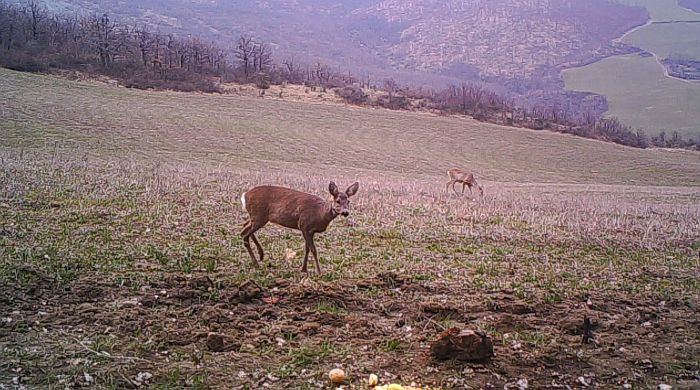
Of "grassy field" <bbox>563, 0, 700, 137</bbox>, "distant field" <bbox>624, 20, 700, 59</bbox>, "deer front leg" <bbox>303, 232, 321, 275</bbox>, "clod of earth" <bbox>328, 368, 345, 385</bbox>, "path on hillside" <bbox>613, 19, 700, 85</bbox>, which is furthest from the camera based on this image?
"distant field" <bbox>624, 20, 700, 59</bbox>

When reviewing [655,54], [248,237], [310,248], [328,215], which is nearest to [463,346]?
[310,248]

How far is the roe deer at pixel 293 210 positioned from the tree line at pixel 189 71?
65.5 meters

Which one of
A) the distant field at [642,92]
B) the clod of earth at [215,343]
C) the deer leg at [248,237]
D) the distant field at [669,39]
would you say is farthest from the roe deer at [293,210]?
the distant field at [669,39]

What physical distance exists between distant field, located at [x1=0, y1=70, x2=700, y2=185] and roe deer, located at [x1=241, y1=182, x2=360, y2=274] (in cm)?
2899

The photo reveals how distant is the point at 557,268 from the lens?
422 inches

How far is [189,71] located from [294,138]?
111ft

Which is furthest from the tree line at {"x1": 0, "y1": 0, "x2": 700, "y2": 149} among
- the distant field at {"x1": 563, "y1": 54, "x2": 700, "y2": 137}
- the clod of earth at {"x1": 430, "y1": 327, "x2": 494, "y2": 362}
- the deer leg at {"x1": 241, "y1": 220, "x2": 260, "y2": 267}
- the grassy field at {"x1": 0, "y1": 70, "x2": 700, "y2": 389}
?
the clod of earth at {"x1": 430, "y1": 327, "x2": 494, "y2": 362}

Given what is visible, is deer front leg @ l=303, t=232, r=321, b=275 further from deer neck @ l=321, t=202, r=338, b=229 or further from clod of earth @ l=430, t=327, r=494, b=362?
clod of earth @ l=430, t=327, r=494, b=362

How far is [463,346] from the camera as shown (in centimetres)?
601

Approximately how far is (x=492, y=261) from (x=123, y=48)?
284ft

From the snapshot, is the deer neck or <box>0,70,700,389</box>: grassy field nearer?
A: <box>0,70,700,389</box>: grassy field

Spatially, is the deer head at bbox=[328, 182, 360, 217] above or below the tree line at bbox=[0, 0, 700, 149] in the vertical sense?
below

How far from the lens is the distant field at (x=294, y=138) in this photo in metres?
44.7

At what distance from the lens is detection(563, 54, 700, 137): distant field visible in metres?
104
